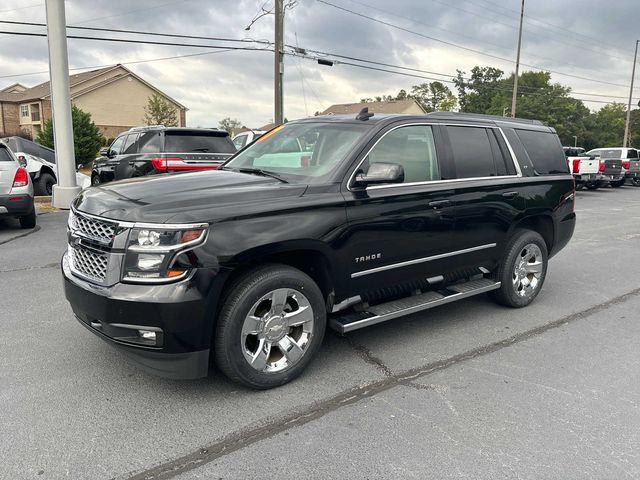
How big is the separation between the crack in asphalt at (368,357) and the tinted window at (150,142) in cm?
753

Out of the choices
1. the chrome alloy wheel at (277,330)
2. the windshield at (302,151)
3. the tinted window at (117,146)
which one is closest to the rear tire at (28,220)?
the tinted window at (117,146)

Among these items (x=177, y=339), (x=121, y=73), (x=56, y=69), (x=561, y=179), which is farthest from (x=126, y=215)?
(x=121, y=73)

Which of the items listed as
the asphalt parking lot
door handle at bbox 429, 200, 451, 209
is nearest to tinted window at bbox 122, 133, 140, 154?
the asphalt parking lot

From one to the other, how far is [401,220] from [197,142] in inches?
298

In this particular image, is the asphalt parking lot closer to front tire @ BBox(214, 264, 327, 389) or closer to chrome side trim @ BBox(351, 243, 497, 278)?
front tire @ BBox(214, 264, 327, 389)

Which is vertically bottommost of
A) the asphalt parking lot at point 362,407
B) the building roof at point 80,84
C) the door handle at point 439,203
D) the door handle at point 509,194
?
the asphalt parking lot at point 362,407

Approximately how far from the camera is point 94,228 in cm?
321

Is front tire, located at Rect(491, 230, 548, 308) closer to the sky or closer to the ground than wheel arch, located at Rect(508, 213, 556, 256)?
closer to the ground

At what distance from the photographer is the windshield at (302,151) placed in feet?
12.6

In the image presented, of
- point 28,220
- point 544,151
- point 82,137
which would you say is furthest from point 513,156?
point 82,137

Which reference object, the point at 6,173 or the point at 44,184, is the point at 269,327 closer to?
the point at 6,173

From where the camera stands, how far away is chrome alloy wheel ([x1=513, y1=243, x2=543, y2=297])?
511 cm

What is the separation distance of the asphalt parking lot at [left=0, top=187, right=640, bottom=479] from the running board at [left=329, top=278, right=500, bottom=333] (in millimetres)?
337

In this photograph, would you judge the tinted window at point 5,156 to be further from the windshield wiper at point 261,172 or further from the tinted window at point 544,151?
the tinted window at point 544,151
